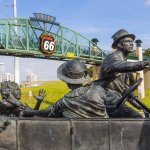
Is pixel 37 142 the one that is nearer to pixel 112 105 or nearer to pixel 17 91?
pixel 112 105

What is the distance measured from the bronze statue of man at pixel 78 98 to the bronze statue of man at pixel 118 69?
20.8 inches

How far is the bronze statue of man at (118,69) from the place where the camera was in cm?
518

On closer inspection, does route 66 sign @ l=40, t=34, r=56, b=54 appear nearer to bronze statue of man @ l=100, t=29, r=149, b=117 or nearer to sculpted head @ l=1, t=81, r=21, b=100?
sculpted head @ l=1, t=81, r=21, b=100

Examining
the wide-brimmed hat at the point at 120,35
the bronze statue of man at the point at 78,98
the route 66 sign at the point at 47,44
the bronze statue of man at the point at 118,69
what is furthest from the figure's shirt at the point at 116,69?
the route 66 sign at the point at 47,44

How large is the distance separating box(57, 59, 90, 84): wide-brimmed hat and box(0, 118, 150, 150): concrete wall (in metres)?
0.61

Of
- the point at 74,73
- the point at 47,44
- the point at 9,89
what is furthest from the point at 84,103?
the point at 47,44

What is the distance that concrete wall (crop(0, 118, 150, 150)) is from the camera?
4.38m

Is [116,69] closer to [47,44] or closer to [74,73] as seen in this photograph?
[74,73]

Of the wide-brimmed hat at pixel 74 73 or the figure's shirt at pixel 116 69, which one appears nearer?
the wide-brimmed hat at pixel 74 73

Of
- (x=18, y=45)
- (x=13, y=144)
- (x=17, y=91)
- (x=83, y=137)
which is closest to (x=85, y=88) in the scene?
(x=83, y=137)

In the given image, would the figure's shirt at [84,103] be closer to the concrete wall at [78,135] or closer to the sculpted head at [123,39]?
the concrete wall at [78,135]

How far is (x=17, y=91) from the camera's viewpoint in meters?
6.64

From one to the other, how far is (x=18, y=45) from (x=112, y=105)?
30.5 meters

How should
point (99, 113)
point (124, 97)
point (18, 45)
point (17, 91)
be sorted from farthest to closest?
point (18, 45)
point (17, 91)
point (124, 97)
point (99, 113)
